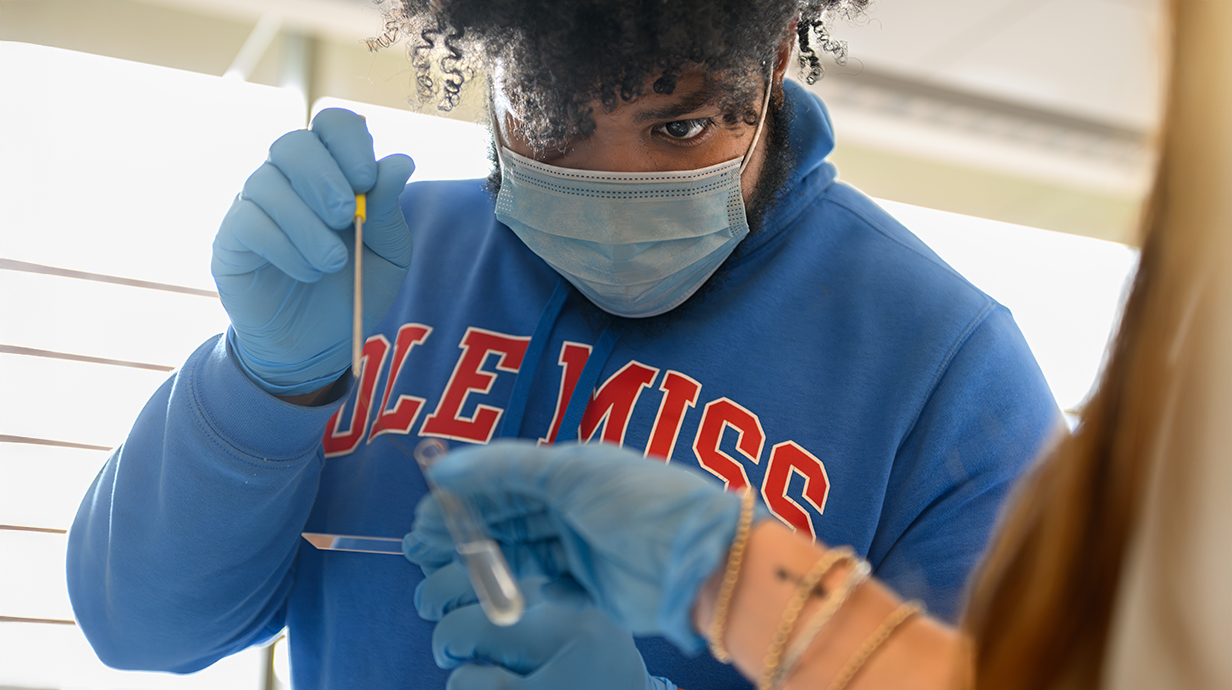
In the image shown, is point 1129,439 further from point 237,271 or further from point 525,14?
point 237,271

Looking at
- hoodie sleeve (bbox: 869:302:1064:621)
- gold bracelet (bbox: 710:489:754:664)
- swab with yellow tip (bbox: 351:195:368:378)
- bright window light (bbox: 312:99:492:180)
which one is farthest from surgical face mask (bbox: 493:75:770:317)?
bright window light (bbox: 312:99:492:180)

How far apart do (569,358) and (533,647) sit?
46cm

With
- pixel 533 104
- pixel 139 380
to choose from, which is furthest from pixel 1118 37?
pixel 139 380

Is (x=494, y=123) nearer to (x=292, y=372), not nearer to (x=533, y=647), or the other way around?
(x=292, y=372)

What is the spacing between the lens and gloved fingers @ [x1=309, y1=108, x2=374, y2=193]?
101 cm

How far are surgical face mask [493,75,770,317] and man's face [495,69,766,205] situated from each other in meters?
0.02

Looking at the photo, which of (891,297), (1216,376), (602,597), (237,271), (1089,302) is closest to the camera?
(1216,376)

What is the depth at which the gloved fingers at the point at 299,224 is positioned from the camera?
0.96 m

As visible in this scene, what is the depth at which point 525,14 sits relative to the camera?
1.00 metres

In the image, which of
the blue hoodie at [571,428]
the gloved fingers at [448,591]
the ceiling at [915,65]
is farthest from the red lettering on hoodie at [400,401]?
the ceiling at [915,65]

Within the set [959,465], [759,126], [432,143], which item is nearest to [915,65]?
[432,143]

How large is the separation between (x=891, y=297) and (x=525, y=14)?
631 millimetres

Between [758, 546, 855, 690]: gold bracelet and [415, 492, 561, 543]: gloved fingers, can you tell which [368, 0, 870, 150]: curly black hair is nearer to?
[415, 492, 561, 543]: gloved fingers

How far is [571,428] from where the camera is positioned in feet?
3.68
